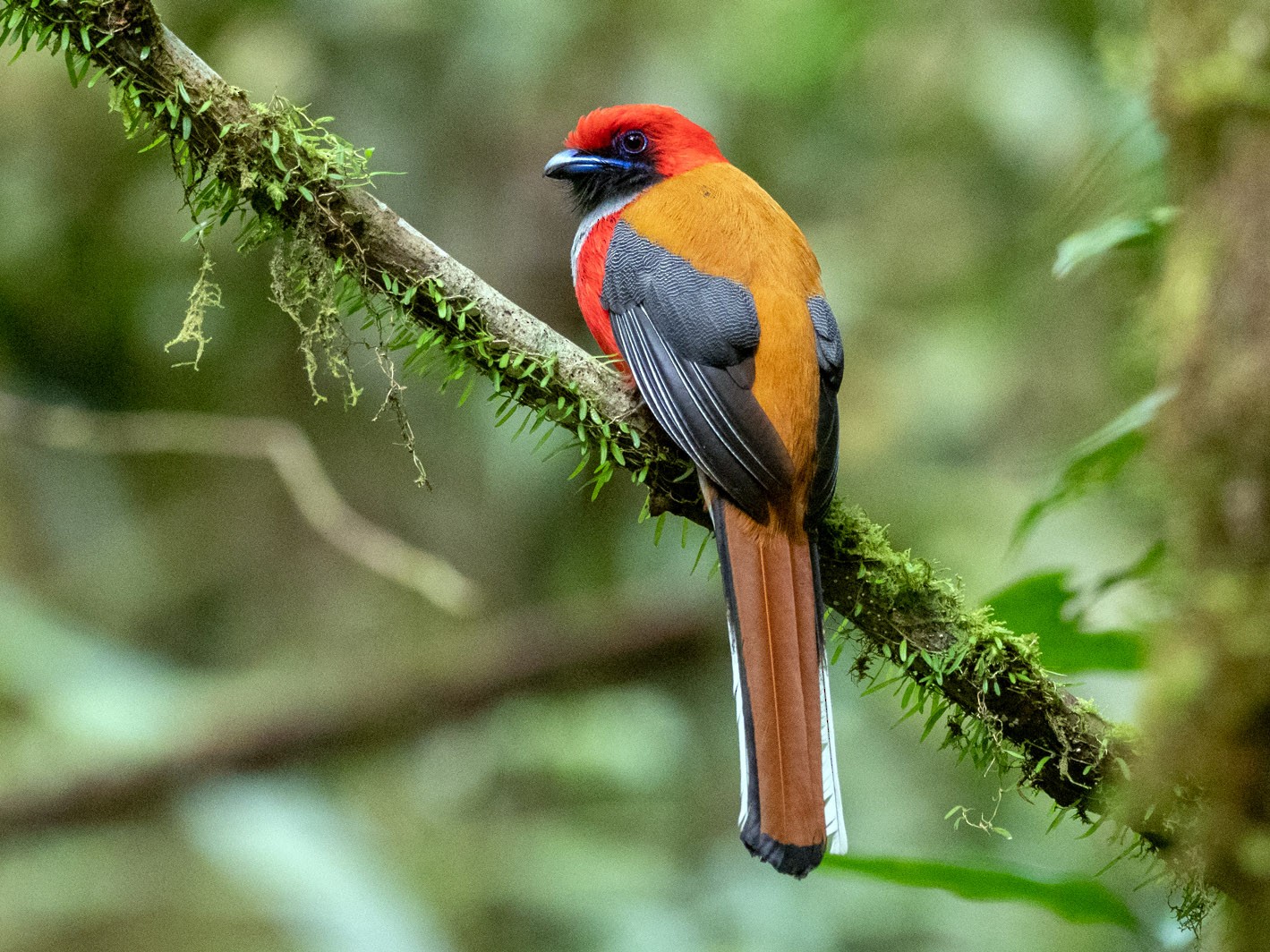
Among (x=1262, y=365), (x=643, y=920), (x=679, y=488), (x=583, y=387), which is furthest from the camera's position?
(x=643, y=920)

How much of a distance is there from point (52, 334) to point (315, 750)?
203 centimetres

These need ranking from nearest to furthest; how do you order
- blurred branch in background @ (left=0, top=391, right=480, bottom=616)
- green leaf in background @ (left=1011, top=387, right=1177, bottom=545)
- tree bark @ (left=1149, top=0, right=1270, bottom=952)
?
tree bark @ (left=1149, top=0, right=1270, bottom=952) < green leaf in background @ (left=1011, top=387, right=1177, bottom=545) < blurred branch in background @ (left=0, top=391, right=480, bottom=616)

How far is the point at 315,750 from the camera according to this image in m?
4.82

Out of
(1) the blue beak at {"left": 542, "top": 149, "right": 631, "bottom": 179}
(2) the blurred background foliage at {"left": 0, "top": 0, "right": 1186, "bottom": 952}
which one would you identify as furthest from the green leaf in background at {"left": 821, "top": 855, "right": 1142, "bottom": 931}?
(2) the blurred background foliage at {"left": 0, "top": 0, "right": 1186, "bottom": 952}

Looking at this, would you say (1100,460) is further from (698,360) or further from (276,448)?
(276,448)

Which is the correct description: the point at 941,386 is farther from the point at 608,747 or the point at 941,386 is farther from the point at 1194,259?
the point at 1194,259

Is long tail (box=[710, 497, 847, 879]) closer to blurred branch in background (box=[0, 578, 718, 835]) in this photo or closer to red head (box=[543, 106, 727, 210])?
red head (box=[543, 106, 727, 210])

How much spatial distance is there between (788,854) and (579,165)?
1981 mm

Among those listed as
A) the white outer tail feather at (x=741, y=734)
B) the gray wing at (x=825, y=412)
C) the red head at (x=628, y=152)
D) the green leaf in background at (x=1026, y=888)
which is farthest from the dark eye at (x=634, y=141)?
the green leaf in background at (x=1026, y=888)

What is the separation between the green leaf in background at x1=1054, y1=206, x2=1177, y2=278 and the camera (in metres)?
1.92

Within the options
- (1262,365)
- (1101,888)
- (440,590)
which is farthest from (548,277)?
(1262,365)

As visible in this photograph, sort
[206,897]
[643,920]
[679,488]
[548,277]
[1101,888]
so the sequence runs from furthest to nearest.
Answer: [548,277]
[206,897]
[643,920]
[679,488]
[1101,888]

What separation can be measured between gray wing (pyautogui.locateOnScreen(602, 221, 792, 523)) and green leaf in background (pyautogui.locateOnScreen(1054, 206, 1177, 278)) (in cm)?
66

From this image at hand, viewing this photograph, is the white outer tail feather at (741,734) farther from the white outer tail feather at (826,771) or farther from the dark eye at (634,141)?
the dark eye at (634,141)
